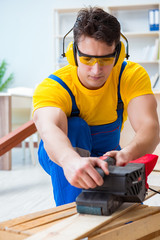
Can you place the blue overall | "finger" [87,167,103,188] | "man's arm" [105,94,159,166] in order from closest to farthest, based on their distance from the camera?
"finger" [87,167,103,188], "man's arm" [105,94,159,166], the blue overall

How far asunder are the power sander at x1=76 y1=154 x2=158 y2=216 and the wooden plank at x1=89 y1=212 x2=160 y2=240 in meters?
0.07

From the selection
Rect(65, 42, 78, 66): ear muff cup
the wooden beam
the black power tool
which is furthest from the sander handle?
the wooden beam

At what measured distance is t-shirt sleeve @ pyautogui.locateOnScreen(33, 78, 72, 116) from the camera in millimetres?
1497

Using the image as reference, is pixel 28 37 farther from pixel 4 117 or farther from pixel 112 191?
pixel 112 191

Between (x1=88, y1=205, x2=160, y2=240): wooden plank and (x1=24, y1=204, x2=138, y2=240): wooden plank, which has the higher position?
(x1=24, y1=204, x2=138, y2=240): wooden plank

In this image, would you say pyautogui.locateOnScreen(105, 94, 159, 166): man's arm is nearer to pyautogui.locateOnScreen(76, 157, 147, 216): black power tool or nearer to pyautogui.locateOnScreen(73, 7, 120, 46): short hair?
pyautogui.locateOnScreen(76, 157, 147, 216): black power tool

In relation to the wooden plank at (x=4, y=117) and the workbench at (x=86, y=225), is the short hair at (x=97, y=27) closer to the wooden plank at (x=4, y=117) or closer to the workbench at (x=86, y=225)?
the workbench at (x=86, y=225)

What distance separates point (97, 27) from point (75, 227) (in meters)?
0.77

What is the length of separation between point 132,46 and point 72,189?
488 cm

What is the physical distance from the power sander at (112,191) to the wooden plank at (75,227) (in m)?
0.02

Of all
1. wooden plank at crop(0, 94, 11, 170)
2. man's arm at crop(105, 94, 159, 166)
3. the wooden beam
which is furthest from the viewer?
wooden plank at crop(0, 94, 11, 170)

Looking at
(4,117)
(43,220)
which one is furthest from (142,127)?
(4,117)

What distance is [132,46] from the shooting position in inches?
241

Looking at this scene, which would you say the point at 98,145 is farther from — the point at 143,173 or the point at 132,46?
the point at 132,46
